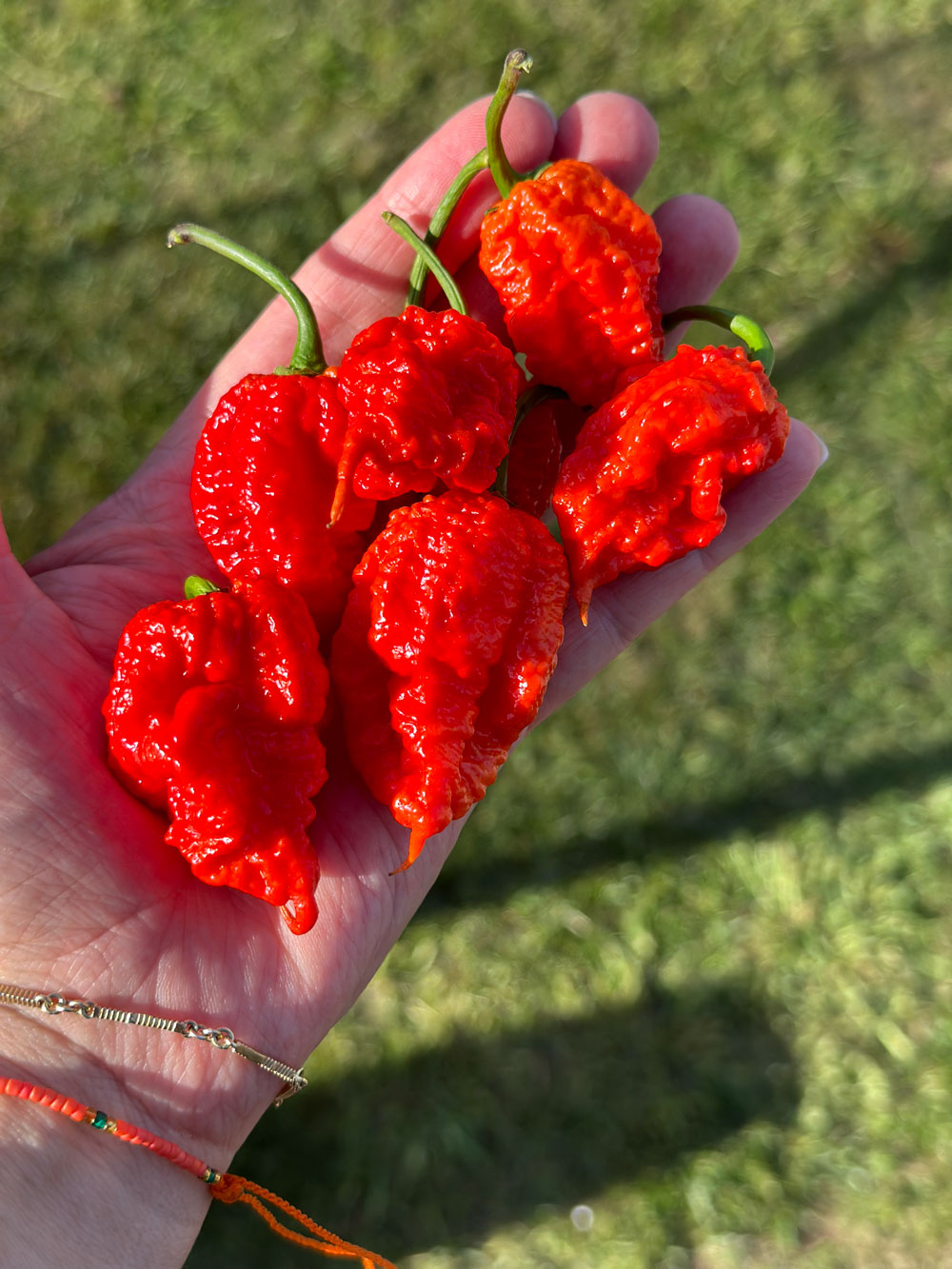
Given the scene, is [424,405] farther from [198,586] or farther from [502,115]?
[502,115]

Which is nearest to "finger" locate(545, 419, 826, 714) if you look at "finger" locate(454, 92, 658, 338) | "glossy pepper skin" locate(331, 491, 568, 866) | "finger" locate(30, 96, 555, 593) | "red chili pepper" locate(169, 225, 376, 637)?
"glossy pepper skin" locate(331, 491, 568, 866)

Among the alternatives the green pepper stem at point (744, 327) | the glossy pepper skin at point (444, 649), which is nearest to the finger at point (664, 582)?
the green pepper stem at point (744, 327)

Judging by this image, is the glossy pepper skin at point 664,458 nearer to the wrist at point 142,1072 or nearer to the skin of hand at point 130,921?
the skin of hand at point 130,921

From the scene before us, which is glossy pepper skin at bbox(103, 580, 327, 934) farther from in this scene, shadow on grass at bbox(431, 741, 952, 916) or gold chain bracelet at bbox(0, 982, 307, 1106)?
shadow on grass at bbox(431, 741, 952, 916)

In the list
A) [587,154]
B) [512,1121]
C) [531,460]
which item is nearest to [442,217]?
[531,460]

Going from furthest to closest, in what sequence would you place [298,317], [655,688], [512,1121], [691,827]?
[655,688] < [691,827] < [512,1121] < [298,317]
